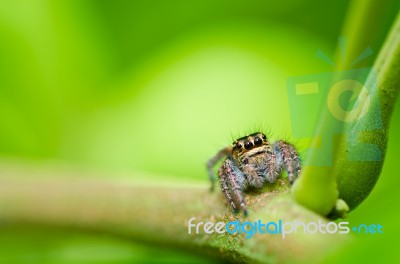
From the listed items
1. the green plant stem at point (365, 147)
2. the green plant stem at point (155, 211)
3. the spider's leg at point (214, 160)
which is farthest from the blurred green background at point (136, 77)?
the green plant stem at point (365, 147)

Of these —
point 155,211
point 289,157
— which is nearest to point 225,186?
point 289,157

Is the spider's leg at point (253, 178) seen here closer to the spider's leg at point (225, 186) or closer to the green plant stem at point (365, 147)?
the spider's leg at point (225, 186)

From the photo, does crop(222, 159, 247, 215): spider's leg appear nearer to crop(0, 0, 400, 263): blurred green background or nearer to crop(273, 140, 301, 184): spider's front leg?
crop(273, 140, 301, 184): spider's front leg

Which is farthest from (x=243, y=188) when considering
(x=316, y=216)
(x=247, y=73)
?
(x=247, y=73)

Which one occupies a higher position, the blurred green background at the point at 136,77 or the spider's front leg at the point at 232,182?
the blurred green background at the point at 136,77

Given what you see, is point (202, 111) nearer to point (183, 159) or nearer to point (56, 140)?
point (183, 159)
